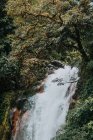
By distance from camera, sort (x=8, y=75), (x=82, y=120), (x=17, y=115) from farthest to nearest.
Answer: (x=8, y=75), (x=17, y=115), (x=82, y=120)

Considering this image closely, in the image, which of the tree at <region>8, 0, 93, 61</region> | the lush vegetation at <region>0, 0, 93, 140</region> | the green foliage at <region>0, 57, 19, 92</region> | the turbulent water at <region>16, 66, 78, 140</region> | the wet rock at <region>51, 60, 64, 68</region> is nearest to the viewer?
the lush vegetation at <region>0, 0, 93, 140</region>

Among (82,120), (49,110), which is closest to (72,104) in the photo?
(49,110)

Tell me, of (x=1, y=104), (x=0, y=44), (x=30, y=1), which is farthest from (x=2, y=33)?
(x=30, y=1)

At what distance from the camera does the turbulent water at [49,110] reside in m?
18.0

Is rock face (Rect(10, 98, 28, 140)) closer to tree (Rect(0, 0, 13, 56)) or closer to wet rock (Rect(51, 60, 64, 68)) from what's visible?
wet rock (Rect(51, 60, 64, 68))

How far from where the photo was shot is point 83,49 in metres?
17.3

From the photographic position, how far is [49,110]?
19031 millimetres

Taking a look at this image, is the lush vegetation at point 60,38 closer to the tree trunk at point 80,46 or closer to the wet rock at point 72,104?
the tree trunk at point 80,46

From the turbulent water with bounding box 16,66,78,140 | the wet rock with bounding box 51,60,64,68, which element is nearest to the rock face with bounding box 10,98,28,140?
the turbulent water with bounding box 16,66,78,140

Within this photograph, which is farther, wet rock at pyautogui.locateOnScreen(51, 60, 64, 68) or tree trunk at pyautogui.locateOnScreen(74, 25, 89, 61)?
wet rock at pyautogui.locateOnScreen(51, 60, 64, 68)

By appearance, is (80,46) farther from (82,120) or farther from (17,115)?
(17,115)

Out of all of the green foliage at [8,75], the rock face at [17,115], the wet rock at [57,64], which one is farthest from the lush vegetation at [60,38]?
the wet rock at [57,64]

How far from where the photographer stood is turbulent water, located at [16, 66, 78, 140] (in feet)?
59.2

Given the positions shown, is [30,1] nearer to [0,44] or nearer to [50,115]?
[50,115]
